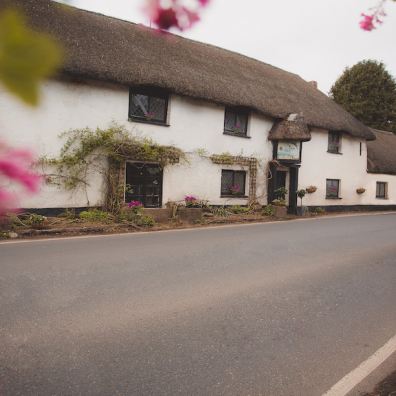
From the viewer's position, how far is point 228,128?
1453cm

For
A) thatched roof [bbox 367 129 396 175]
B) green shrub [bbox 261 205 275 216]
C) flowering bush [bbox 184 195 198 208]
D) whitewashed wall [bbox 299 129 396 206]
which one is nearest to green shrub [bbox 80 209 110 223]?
flowering bush [bbox 184 195 198 208]

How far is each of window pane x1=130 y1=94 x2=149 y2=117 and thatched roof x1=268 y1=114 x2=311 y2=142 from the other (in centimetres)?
618

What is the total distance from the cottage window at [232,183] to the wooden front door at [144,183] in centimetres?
314

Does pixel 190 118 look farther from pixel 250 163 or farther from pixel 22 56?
pixel 22 56

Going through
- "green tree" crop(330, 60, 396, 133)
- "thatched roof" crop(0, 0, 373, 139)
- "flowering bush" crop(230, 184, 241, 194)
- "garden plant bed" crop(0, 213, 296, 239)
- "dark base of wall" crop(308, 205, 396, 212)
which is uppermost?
"green tree" crop(330, 60, 396, 133)

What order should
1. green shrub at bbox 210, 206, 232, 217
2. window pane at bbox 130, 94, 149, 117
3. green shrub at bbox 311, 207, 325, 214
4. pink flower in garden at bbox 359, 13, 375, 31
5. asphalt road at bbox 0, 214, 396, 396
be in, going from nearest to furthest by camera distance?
pink flower in garden at bbox 359, 13, 375, 31 → asphalt road at bbox 0, 214, 396, 396 → window pane at bbox 130, 94, 149, 117 → green shrub at bbox 210, 206, 232, 217 → green shrub at bbox 311, 207, 325, 214

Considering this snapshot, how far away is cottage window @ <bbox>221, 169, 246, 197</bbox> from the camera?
46.9 feet

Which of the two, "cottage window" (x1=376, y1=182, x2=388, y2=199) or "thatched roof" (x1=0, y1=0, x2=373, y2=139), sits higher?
"thatched roof" (x1=0, y1=0, x2=373, y2=139)

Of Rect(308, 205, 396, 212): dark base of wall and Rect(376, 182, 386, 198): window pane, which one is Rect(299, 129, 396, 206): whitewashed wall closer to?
Rect(308, 205, 396, 212): dark base of wall

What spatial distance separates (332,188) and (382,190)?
571 cm

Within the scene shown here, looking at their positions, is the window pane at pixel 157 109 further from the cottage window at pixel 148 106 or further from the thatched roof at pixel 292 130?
the thatched roof at pixel 292 130

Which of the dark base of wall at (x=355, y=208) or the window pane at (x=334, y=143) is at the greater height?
the window pane at (x=334, y=143)

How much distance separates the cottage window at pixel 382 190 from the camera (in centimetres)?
2177

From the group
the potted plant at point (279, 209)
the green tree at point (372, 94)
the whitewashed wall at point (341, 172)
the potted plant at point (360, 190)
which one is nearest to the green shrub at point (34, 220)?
the potted plant at point (279, 209)
